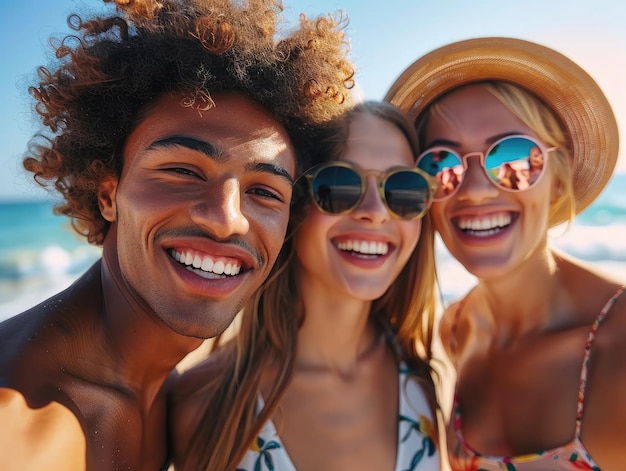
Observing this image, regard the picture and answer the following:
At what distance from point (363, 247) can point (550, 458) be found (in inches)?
54.2

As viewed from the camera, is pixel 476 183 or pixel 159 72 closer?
pixel 159 72

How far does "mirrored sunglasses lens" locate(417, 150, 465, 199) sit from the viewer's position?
116 inches

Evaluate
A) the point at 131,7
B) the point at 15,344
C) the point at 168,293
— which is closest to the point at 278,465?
the point at 168,293

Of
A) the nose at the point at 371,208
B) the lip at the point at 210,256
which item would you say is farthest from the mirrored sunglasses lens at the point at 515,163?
the lip at the point at 210,256

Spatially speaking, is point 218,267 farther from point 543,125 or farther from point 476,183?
point 543,125

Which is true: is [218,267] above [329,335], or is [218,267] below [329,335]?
above

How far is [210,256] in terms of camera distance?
2141 millimetres

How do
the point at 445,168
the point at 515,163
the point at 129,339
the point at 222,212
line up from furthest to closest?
1. the point at 445,168
2. the point at 515,163
3. the point at 129,339
4. the point at 222,212

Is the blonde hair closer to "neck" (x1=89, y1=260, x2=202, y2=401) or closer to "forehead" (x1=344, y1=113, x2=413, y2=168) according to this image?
"forehead" (x1=344, y1=113, x2=413, y2=168)

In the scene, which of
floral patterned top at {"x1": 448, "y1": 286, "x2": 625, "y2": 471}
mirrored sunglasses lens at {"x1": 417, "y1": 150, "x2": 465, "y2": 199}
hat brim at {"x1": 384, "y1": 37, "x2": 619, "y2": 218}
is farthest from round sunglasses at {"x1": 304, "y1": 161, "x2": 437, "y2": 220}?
floral patterned top at {"x1": 448, "y1": 286, "x2": 625, "y2": 471}

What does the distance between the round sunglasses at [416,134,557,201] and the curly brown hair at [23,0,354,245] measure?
2.48ft

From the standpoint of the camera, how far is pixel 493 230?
2973mm

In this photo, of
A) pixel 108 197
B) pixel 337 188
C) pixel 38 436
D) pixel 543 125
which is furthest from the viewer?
pixel 543 125

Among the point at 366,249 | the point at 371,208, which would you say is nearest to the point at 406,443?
the point at 366,249
